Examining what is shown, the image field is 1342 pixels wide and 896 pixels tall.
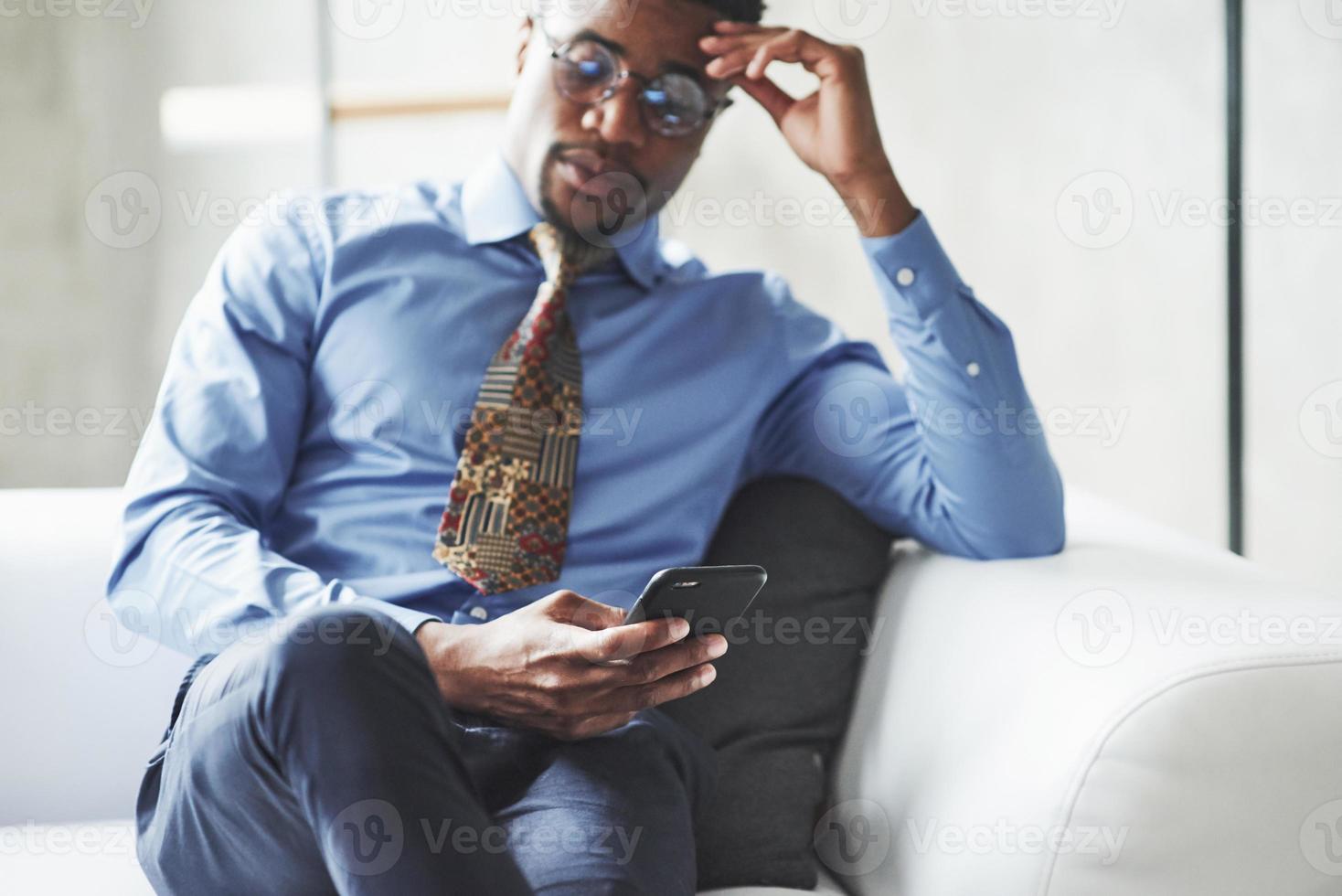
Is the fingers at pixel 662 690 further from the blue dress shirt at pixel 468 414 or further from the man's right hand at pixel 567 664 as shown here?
the blue dress shirt at pixel 468 414

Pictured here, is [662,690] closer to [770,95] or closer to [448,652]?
[448,652]

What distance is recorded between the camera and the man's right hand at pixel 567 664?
1054 millimetres

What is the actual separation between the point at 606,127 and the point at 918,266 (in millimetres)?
408

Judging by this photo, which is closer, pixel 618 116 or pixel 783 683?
pixel 783 683

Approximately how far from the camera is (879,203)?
1400mm

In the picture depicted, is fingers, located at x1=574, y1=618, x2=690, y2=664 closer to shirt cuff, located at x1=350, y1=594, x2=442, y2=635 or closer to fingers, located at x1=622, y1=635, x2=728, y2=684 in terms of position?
fingers, located at x1=622, y1=635, x2=728, y2=684

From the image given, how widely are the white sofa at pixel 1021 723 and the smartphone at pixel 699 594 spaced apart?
10.4 inches

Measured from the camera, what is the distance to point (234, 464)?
1330 millimetres

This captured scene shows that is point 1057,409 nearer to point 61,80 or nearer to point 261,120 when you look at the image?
point 261,120

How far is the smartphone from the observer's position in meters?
1.00

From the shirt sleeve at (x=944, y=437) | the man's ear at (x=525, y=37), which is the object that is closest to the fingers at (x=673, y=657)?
the shirt sleeve at (x=944, y=437)

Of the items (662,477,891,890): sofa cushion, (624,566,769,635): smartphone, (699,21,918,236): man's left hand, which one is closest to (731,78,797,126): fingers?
(699,21,918,236): man's left hand

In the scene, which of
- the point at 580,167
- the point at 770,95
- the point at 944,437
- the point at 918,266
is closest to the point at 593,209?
the point at 580,167

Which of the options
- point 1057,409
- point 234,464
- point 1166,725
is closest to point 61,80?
point 234,464
